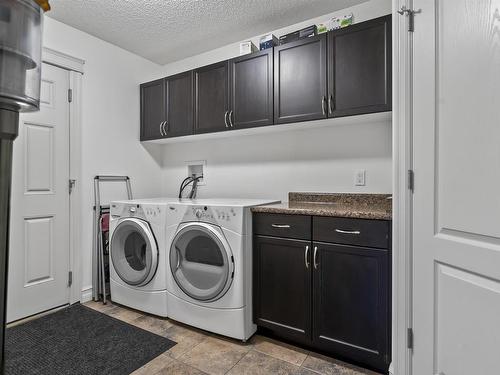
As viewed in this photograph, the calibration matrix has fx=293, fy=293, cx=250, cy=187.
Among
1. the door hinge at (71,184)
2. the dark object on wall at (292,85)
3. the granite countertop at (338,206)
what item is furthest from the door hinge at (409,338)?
the door hinge at (71,184)

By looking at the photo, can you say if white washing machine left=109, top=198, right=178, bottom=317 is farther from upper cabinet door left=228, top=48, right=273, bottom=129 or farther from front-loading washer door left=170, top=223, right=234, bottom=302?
upper cabinet door left=228, top=48, right=273, bottom=129

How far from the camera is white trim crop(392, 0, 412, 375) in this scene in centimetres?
132

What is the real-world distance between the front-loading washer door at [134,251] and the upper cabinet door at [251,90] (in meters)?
1.15

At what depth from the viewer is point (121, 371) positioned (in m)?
1.68

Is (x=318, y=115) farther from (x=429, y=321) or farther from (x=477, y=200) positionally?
(x=429, y=321)

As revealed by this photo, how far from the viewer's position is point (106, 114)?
2.85 metres

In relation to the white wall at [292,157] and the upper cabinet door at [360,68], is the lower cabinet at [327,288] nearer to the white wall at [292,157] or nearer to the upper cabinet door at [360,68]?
the white wall at [292,157]

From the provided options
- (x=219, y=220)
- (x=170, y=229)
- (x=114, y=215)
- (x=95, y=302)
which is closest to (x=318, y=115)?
(x=219, y=220)

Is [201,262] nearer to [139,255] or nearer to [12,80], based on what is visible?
[139,255]

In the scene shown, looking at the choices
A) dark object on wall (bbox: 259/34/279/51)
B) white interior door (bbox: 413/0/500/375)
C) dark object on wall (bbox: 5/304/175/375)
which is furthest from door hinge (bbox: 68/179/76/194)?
white interior door (bbox: 413/0/500/375)

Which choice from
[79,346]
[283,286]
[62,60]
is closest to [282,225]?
[283,286]

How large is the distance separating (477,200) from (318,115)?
123 centimetres

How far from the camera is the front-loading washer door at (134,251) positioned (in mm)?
2311

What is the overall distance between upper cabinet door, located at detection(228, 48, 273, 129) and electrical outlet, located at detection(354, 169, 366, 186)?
79 cm
